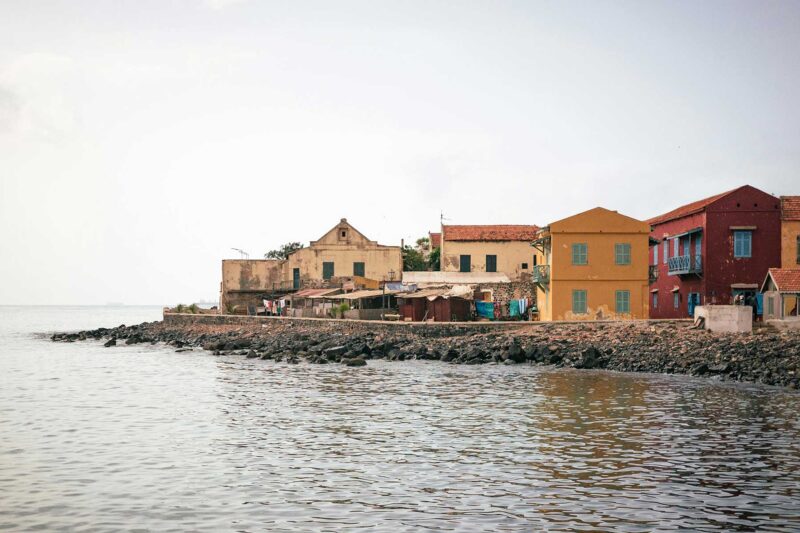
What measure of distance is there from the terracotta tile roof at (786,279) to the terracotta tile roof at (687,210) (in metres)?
6.22

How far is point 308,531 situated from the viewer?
11.9 m

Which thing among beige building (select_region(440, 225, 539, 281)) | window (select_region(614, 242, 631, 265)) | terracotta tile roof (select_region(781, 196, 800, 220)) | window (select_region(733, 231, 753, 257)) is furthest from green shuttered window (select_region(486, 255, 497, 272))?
terracotta tile roof (select_region(781, 196, 800, 220))

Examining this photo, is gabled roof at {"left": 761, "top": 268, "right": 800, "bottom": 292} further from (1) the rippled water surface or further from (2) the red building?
(1) the rippled water surface

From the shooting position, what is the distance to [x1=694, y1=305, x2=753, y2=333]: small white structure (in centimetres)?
3703

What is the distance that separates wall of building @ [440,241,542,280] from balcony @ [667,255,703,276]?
13.6 metres

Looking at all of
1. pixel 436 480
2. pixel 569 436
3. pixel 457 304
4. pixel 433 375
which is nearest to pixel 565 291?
pixel 457 304

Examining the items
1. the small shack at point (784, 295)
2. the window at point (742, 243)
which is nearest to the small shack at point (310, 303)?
the window at point (742, 243)

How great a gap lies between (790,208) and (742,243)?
3.05 meters

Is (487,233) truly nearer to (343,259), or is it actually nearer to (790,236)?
(343,259)

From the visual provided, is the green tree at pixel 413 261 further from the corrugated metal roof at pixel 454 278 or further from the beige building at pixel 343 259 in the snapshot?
the corrugated metal roof at pixel 454 278

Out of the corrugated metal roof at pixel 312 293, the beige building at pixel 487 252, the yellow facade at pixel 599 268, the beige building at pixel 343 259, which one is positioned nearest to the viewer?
the yellow facade at pixel 599 268

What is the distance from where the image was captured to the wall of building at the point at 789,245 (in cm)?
4400

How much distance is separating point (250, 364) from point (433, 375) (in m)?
11.4

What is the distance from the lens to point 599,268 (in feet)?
149
